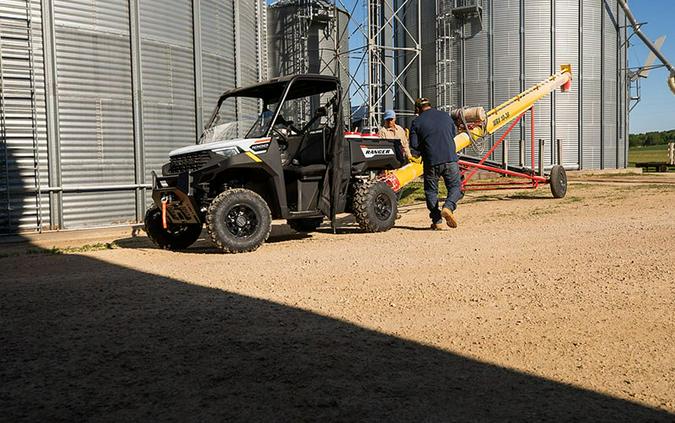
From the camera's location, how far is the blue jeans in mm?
10945

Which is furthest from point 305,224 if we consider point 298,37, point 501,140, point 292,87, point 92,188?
point 298,37

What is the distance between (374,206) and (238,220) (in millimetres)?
2736

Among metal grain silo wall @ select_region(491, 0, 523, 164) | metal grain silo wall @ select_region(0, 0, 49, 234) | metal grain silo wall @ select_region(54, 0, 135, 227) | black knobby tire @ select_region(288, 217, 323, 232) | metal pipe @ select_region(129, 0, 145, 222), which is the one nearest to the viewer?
black knobby tire @ select_region(288, 217, 323, 232)

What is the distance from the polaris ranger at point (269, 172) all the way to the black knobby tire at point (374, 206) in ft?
0.05

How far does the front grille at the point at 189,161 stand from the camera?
9.17 meters

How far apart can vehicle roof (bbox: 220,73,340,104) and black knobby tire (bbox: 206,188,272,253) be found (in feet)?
5.99

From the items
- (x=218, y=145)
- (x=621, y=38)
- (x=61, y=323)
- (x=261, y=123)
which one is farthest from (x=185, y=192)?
(x=621, y=38)

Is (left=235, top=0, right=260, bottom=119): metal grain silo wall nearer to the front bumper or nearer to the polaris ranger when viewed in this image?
the polaris ranger

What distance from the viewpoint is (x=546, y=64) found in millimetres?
28922

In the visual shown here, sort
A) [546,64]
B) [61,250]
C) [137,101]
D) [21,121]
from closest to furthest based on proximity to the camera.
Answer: [61,250], [21,121], [137,101], [546,64]

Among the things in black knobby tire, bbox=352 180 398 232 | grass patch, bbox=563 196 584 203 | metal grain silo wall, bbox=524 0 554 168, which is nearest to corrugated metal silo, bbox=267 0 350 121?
metal grain silo wall, bbox=524 0 554 168

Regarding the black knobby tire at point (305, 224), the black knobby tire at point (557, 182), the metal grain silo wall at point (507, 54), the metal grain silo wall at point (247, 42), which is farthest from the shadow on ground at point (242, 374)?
the metal grain silo wall at point (507, 54)

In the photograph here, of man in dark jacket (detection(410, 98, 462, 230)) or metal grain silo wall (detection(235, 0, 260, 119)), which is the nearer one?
man in dark jacket (detection(410, 98, 462, 230))

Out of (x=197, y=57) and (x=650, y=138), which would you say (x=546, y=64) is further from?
(x=650, y=138)
